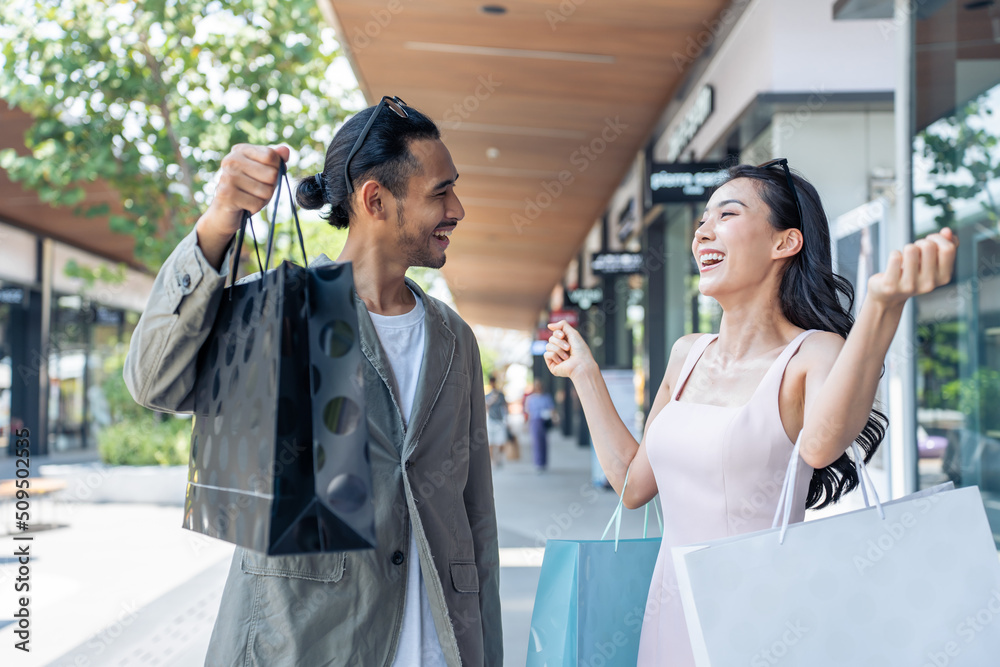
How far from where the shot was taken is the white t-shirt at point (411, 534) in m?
1.73

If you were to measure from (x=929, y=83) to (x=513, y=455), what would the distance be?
14806mm

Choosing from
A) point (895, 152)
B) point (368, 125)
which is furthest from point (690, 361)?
point (895, 152)

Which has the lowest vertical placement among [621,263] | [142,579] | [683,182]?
[142,579]

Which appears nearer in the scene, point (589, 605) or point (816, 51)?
point (589, 605)

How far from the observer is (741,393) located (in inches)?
77.6

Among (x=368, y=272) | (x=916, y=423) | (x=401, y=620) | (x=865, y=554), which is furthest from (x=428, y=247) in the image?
(x=916, y=423)

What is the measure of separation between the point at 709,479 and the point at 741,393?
213 mm

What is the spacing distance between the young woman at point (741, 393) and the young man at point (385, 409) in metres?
0.38

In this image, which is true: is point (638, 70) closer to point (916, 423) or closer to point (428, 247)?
point (916, 423)

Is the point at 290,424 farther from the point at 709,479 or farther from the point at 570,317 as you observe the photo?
the point at 570,317

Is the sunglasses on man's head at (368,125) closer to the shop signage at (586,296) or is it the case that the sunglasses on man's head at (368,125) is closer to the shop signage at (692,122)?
the shop signage at (692,122)

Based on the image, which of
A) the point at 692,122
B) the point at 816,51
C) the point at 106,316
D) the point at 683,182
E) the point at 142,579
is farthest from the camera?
the point at 106,316

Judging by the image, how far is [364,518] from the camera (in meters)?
1.26

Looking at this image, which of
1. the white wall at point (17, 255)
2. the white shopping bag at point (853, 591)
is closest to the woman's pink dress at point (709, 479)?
the white shopping bag at point (853, 591)
